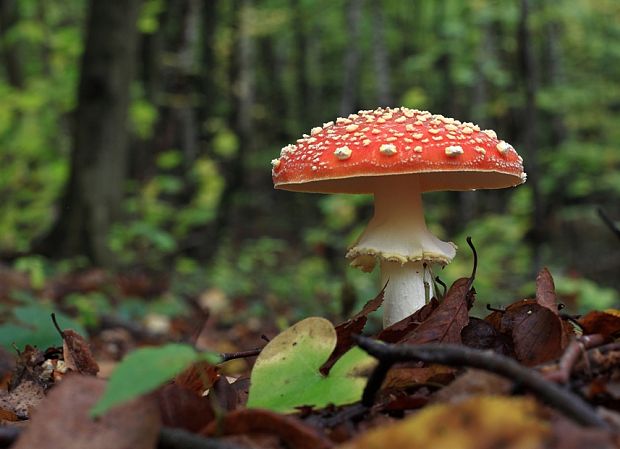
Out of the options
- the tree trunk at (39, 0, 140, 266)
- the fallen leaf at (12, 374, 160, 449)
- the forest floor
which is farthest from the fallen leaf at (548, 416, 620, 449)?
the tree trunk at (39, 0, 140, 266)

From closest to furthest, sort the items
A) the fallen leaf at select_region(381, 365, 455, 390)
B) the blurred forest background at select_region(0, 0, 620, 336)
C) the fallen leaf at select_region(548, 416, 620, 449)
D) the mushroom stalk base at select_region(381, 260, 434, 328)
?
the fallen leaf at select_region(548, 416, 620, 449), the fallen leaf at select_region(381, 365, 455, 390), the mushroom stalk base at select_region(381, 260, 434, 328), the blurred forest background at select_region(0, 0, 620, 336)

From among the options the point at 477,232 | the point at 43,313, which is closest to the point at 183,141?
the point at 477,232

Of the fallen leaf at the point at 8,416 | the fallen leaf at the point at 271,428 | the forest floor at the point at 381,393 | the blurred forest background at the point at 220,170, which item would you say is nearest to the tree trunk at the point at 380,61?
the blurred forest background at the point at 220,170

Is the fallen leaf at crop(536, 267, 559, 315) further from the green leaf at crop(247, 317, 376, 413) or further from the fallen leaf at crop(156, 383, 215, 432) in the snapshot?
the fallen leaf at crop(156, 383, 215, 432)

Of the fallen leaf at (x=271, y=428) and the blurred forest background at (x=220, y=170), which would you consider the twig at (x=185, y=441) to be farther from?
the blurred forest background at (x=220, y=170)

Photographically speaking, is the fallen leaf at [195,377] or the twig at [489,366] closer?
the twig at [489,366]

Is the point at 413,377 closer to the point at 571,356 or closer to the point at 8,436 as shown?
the point at 571,356
